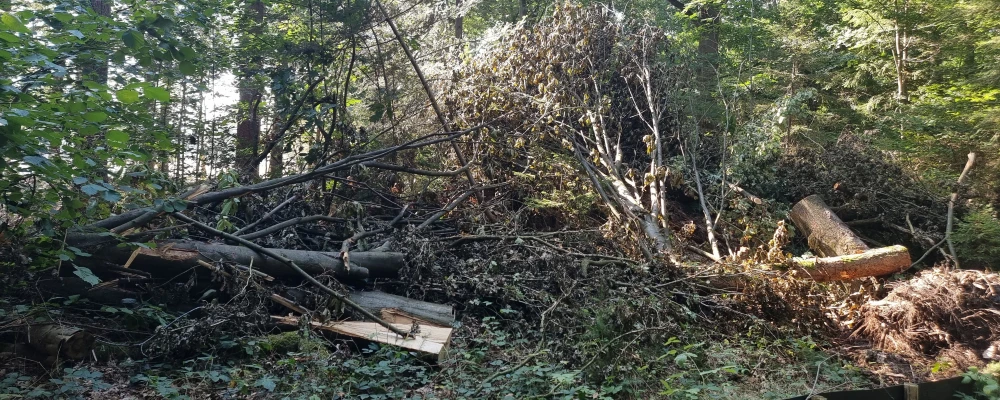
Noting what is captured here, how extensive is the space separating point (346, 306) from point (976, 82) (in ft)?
27.6

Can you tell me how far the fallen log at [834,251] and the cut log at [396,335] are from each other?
12.7 feet

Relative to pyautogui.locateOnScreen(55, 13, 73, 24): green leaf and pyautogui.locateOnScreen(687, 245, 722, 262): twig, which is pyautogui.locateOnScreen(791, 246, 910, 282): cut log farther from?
pyautogui.locateOnScreen(55, 13, 73, 24): green leaf

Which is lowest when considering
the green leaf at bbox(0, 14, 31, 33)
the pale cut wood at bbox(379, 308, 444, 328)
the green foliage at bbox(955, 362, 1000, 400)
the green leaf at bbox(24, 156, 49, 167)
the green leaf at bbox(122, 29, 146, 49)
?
Answer: the pale cut wood at bbox(379, 308, 444, 328)

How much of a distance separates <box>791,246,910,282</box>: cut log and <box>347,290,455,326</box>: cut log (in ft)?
12.9

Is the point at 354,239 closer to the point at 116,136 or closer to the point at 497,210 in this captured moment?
the point at 497,210

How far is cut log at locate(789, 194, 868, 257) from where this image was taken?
24.5 feet

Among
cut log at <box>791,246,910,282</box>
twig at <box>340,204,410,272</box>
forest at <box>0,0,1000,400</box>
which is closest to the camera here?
forest at <box>0,0,1000,400</box>

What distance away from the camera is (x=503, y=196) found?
8406 millimetres

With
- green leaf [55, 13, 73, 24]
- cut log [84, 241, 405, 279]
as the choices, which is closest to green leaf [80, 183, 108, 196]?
green leaf [55, 13, 73, 24]

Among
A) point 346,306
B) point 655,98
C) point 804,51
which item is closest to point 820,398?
point 346,306

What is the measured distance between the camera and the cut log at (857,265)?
6.80m

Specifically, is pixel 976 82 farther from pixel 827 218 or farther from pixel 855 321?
pixel 855 321

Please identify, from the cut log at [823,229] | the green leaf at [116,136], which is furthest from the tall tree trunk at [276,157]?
the cut log at [823,229]

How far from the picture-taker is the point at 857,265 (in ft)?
22.4
